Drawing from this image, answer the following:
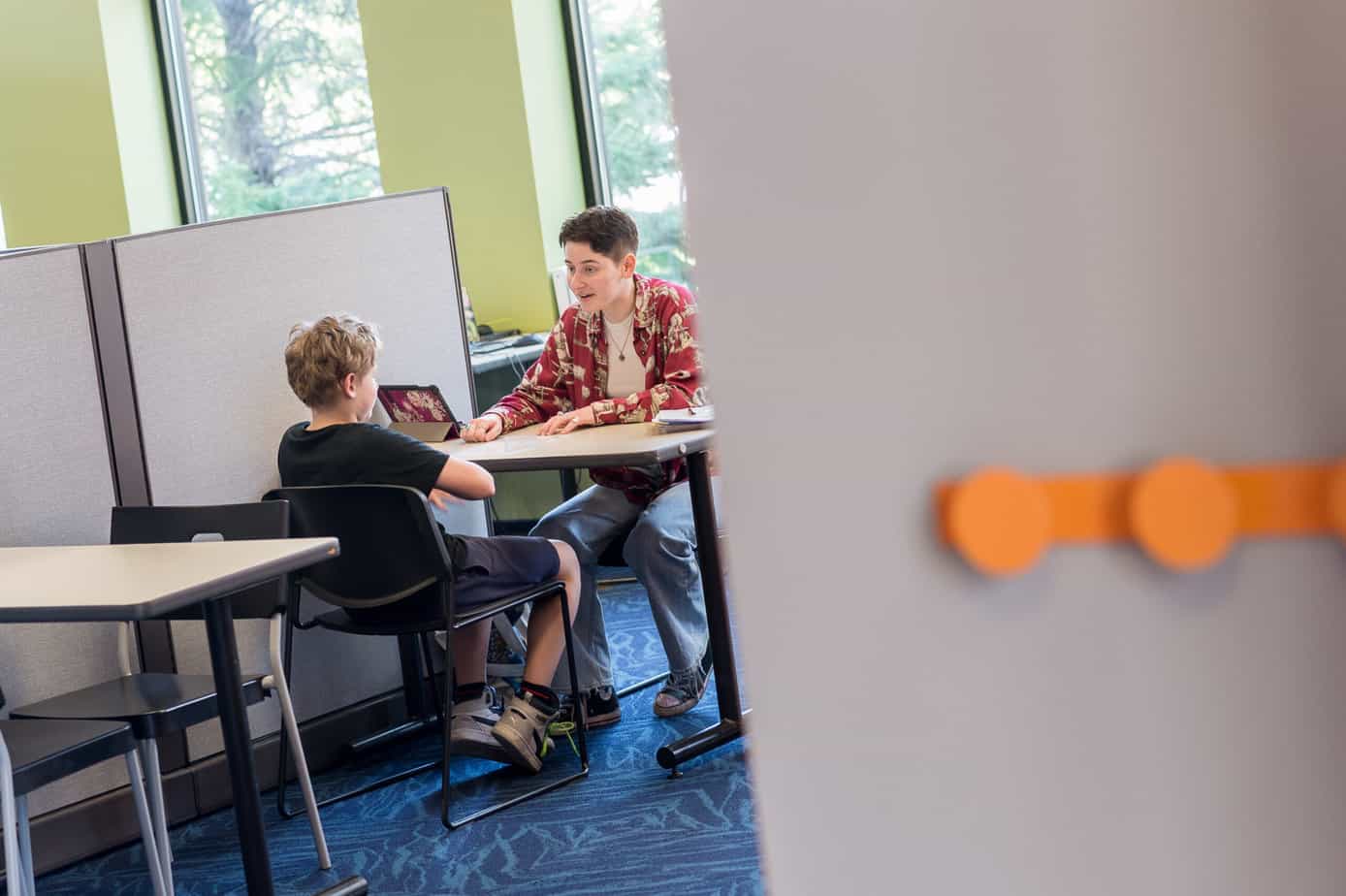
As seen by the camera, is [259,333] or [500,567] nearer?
[500,567]

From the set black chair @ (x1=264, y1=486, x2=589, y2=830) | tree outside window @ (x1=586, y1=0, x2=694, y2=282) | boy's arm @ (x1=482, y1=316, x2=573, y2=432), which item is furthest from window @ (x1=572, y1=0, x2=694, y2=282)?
black chair @ (x1=264, y1=486, x2=589, y2=830)

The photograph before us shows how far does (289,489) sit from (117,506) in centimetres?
39

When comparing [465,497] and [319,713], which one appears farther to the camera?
[319,713]

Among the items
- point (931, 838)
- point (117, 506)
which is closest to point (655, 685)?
point (117, 506)

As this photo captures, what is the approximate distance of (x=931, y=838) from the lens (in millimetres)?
427

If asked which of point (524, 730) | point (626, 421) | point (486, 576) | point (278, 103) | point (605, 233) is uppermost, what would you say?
point (278, 103)

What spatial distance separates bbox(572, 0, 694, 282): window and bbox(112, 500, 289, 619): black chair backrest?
2709 mm

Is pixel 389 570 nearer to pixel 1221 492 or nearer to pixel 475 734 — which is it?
pixel 475 734

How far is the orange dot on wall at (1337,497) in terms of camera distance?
1.20 ft

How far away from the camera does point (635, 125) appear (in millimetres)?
5059

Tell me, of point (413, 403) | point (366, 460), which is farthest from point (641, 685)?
point (366, 460)

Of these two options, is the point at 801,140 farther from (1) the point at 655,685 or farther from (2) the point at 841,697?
(1) the point at 655,685

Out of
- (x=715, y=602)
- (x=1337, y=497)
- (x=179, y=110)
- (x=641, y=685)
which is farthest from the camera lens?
(x=179, y=110)

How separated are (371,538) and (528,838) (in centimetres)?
65
